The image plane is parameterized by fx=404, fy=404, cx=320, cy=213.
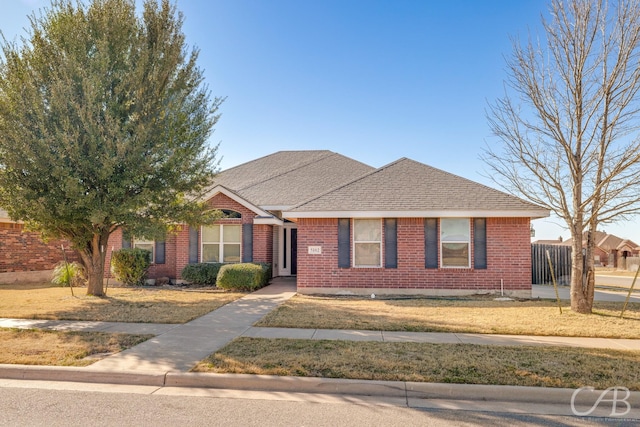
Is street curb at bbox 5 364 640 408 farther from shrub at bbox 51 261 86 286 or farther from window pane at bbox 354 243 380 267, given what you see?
shrub at bbox 51 261 86 286

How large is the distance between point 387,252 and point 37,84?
36.6ft

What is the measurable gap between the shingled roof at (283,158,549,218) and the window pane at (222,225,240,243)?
347 centimetres

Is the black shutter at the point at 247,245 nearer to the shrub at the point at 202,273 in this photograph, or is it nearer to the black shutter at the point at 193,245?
the shrub at the point at 202,273

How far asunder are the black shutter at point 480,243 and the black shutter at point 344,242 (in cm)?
408

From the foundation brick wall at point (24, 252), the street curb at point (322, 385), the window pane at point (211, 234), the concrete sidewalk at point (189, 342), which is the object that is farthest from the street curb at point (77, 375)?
the foundation brick wall at point (24, 252)

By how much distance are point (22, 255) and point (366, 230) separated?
14.3 meters

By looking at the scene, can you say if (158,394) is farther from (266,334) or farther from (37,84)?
(37,84)

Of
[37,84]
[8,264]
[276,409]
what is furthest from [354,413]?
[8,264]

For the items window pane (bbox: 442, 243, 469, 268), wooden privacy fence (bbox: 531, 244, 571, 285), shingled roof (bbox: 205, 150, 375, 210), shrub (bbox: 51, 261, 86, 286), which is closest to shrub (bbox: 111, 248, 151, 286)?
shrub (bbox: 51, 261, 86, 286)

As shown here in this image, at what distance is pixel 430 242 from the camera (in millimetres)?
13289

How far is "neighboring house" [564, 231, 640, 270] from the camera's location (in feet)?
152

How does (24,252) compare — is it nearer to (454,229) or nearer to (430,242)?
(430,242)

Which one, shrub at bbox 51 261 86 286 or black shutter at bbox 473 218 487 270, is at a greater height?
black shutter at bbox 473 218 487 270

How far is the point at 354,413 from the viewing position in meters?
4.52
